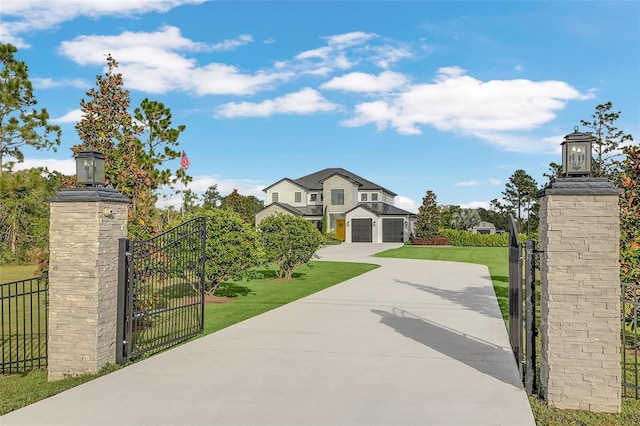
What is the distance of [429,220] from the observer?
46.5m

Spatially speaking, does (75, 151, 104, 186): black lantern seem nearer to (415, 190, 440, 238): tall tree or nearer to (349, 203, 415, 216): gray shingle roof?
(349, 203, 415, 216): gray shingle roof

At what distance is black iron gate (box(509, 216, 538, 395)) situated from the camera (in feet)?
18.1

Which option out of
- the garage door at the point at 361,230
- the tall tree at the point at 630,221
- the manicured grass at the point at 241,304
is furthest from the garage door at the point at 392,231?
the tall tree at the point at 630,221

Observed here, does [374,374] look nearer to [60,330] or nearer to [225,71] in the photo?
[60,330]

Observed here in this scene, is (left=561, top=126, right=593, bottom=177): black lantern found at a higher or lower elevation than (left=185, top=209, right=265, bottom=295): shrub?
higher

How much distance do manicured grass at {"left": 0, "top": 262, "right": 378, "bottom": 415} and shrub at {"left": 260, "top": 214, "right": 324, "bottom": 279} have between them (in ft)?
3.35

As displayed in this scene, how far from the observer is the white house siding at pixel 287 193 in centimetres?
5156

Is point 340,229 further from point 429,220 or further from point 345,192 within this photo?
point 429,220

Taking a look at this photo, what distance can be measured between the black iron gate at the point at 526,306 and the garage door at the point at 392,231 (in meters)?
40.2

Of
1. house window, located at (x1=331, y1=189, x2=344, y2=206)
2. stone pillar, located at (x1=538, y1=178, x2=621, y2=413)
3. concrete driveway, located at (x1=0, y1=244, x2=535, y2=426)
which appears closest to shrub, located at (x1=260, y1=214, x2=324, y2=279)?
concrete driveway, located at (x1=0, y1=244, x2=535, y2=426)

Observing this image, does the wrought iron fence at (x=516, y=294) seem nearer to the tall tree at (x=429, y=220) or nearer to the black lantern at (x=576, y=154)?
the black lantern at (x=576, y=154)

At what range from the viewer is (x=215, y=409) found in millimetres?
4805

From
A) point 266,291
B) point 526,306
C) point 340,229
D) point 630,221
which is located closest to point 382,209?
point 340,229

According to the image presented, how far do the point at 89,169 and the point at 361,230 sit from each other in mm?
40660
